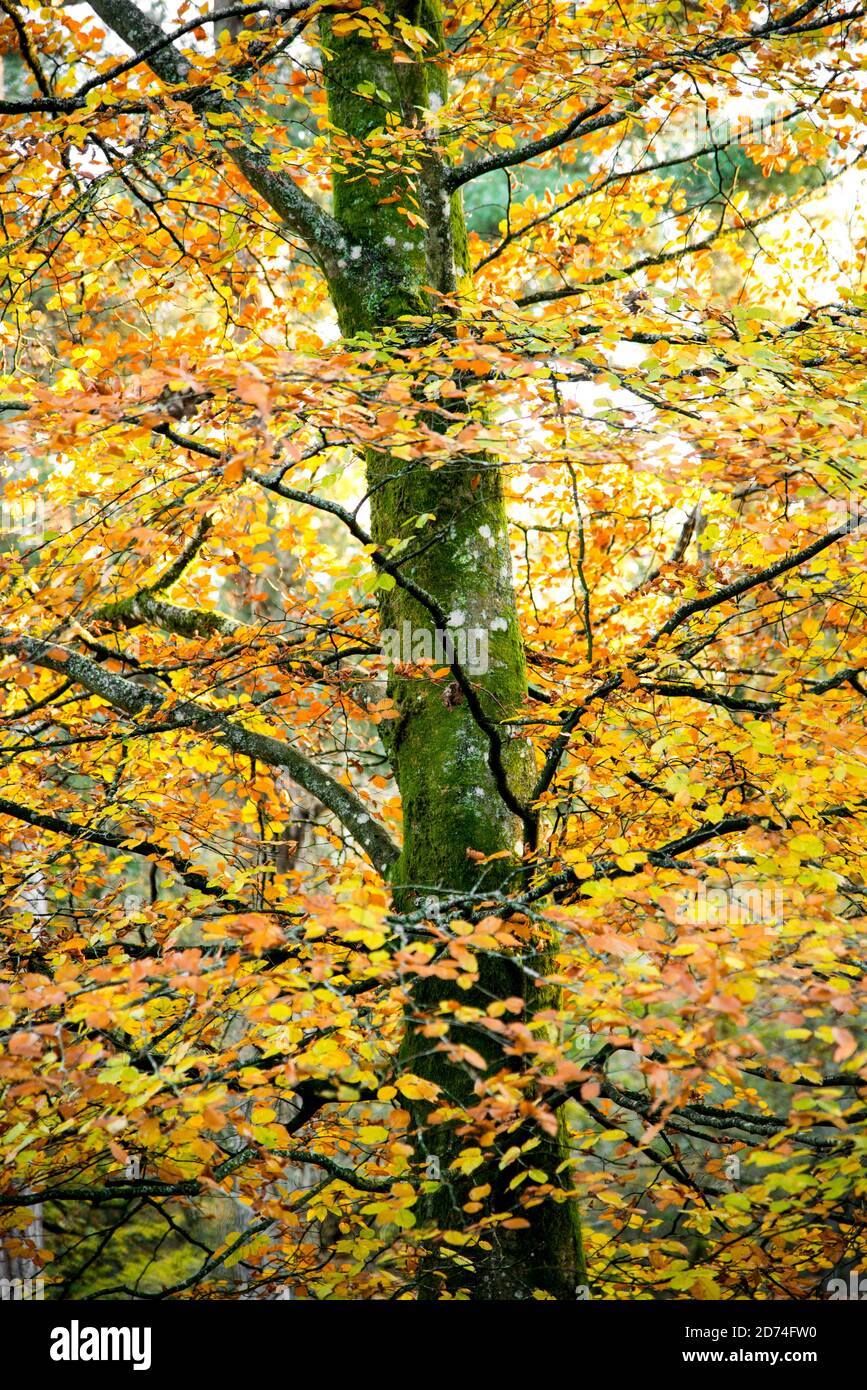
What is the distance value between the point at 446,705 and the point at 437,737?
5.7 inches

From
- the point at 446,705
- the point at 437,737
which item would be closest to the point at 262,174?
the point at 446,705

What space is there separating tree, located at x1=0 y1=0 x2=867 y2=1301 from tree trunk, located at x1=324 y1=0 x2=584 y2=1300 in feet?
0.07

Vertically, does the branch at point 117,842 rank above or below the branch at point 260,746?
below

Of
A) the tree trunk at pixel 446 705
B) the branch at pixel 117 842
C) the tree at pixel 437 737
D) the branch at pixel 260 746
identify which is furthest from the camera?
the branch at pixel 260 746

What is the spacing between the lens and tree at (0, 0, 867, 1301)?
9.25 feet

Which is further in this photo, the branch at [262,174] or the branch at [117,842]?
the branch at [262,174]

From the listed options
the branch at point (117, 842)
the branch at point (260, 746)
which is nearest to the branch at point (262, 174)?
the branch at point (260, 746)

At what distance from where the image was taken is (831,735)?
10.9 ft

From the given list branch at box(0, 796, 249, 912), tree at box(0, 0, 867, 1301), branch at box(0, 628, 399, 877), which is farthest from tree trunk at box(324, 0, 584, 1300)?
branch at box(0, 796, 249, 912)

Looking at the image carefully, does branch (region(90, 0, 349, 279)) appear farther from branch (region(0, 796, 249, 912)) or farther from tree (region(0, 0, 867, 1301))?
branch (region(0, 796, 249, 912))

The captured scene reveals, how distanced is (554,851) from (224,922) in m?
1.65

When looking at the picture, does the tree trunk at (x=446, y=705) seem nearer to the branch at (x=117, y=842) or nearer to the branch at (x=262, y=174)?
the branch at (x=262, y=174)

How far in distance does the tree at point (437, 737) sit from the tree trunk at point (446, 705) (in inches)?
0.9

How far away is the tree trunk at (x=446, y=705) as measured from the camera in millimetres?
3795
